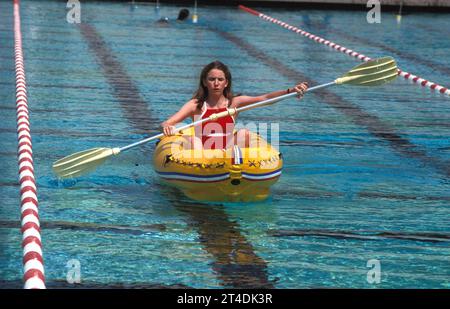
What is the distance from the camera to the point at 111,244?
593cm

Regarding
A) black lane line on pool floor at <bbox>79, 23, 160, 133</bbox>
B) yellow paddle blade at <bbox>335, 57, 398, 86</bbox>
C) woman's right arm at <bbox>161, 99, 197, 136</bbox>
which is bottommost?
black lane line on pool floor at <bbox>79, 23, 160, 133</bbox>

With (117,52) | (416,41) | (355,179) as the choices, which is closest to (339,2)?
(416,41)

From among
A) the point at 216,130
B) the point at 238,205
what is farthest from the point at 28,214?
the point at 216,130

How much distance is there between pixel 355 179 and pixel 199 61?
6346mm

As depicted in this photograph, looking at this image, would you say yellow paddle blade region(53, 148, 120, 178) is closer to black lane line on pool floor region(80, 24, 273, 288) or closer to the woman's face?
black lane line on pool floor region(80, 24, 273, 288)

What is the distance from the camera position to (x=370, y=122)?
10.1 meters

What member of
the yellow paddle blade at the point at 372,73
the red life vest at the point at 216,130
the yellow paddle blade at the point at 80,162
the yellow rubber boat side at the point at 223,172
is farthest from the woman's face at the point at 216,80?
the yellow paddle blade at the point at 372,73

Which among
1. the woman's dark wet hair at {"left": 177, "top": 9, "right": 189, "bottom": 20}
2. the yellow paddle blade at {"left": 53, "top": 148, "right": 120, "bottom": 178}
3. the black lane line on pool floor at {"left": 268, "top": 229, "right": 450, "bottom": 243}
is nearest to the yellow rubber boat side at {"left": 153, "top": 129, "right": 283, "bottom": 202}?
the yellow paddle blade at {"left": 53, "top": 148, "right": 120, "bottom": 178}

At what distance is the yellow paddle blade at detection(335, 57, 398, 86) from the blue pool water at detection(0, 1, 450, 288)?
675mm

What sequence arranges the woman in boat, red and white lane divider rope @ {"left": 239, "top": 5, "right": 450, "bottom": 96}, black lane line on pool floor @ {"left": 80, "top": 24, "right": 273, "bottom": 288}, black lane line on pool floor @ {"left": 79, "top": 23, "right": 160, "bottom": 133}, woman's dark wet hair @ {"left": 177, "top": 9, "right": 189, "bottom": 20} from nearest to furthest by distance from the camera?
black lane line on pool floor @ {"left": 80, "top": 24, "right": 273, "bottom": 288}, the woman in boat, black lane line on pool floor @ {"left": 79, "top": 23, "right": 160, "bottom": 133}, red and white lane divider rope @ {"left": 239, "top": 5, "right": 450, "bottom": 96}, woman's dark wet hair @ {"left": 177, "top": 9, "right": 189, "bottom": 20}

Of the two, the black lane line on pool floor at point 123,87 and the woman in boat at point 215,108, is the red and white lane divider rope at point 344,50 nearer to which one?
the black lane line on pool floor at point 123,87

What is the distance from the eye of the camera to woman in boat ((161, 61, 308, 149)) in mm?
7180

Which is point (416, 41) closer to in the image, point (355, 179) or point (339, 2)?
point (339, 2)

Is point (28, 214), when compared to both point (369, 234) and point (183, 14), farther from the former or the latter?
point (183, 14)
